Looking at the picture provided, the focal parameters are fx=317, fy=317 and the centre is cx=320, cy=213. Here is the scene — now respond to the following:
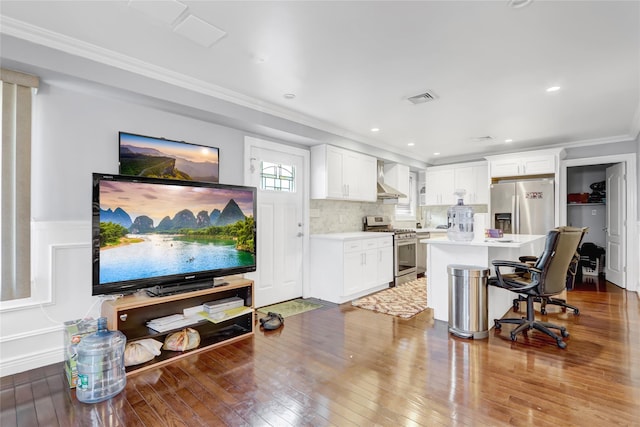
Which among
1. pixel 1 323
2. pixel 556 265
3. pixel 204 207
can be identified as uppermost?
pixel 204 207

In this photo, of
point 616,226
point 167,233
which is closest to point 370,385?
point 167,233

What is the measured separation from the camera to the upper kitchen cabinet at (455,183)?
20.5 ft

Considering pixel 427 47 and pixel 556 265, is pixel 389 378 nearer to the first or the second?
pixel 556 265

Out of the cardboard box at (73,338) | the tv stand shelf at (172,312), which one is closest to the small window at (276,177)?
the tv stand shelf at (172,312)

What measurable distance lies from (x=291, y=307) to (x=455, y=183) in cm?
448

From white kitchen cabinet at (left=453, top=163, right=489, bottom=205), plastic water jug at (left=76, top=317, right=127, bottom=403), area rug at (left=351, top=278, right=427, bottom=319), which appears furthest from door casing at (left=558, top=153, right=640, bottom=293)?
plastic water jug at (left=76, top=317, right=127, bottom=403)

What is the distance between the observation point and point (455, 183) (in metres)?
6.60

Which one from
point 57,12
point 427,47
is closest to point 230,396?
point 57,12

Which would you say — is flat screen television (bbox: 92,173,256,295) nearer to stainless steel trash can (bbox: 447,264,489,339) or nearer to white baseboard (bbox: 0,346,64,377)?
white baseboard (bbox: 0,346,64,377)

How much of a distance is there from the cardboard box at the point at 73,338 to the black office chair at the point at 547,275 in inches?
135

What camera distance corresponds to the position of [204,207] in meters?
2.85

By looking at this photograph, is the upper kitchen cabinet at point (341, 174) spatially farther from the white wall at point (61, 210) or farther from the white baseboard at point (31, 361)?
the white baseboard at point (31, 361)

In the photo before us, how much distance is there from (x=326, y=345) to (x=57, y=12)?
3090 mm

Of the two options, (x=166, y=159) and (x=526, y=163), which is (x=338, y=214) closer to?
(x=166, y=159)
